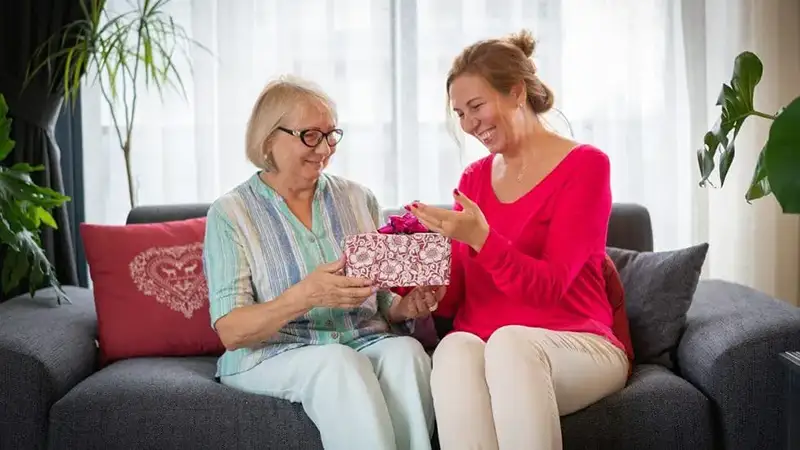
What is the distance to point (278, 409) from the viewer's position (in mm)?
2266

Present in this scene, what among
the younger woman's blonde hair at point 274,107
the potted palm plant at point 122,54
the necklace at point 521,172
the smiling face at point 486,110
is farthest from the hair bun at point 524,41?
the potted palm plant at point 122,54

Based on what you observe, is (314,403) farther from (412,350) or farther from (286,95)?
(286,95)

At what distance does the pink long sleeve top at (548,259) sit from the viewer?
2.25 metres

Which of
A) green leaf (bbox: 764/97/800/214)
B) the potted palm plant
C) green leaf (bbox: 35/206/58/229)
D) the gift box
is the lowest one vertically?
the gift box

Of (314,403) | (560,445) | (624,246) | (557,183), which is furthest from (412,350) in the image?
(624,246)

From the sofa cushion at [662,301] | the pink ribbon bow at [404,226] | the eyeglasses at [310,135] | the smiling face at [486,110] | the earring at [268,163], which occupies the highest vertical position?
the smiling face at [486,110]

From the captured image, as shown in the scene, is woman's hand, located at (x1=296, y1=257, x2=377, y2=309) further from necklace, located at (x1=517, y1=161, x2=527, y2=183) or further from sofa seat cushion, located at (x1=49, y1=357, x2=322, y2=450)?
necklace, located at (x1=517, y1=161, x2=527, y2=183)

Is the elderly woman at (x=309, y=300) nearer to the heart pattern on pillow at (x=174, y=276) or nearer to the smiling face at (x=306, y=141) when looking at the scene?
the smiling face at (x=306, y=141)

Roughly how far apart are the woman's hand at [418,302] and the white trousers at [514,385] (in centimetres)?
12

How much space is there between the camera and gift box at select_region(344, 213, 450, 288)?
2145 millimetres

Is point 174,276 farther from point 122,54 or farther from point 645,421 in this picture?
point 645,421

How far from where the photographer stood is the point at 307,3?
3629 millimetres

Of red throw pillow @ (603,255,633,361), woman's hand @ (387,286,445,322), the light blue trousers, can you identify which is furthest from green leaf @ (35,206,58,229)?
red throw pillow @ (603,255,633,361)

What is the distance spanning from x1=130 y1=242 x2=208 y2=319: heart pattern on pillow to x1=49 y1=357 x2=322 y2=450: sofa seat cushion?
44 cm
